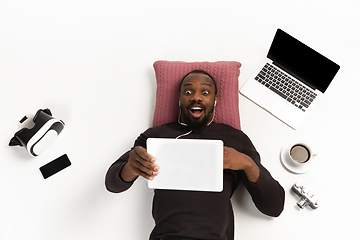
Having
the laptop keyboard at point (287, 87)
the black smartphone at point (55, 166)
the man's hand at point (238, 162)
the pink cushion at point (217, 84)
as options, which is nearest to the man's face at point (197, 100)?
the pink cushion at point (217, 84)

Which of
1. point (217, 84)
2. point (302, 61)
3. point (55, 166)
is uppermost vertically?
point (302, 61)

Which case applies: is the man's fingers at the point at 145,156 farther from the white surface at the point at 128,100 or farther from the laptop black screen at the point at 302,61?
the laptop black screen at the point at 302,61

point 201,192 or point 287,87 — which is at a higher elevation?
point 287,87

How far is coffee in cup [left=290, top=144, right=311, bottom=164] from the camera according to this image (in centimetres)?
138

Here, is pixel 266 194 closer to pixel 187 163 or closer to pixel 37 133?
pixel 187 163

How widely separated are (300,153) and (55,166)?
1.36 m

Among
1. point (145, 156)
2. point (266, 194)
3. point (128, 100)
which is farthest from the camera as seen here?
point (128, 100)

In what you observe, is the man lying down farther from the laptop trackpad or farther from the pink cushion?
the laptop trackpad

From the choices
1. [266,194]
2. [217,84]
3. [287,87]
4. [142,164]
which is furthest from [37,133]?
[287,87]

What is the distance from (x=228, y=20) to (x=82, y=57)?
1041mm

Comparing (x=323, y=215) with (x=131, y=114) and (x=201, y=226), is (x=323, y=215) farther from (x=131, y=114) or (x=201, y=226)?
(x=131, y=114)

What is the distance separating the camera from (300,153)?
1396mm

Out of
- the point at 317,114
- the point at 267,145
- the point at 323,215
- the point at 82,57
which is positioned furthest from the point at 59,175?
the point at 317,114

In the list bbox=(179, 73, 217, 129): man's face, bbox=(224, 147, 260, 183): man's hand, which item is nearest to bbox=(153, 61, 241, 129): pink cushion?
bbox=(179, 73, 217, 129): man's face
